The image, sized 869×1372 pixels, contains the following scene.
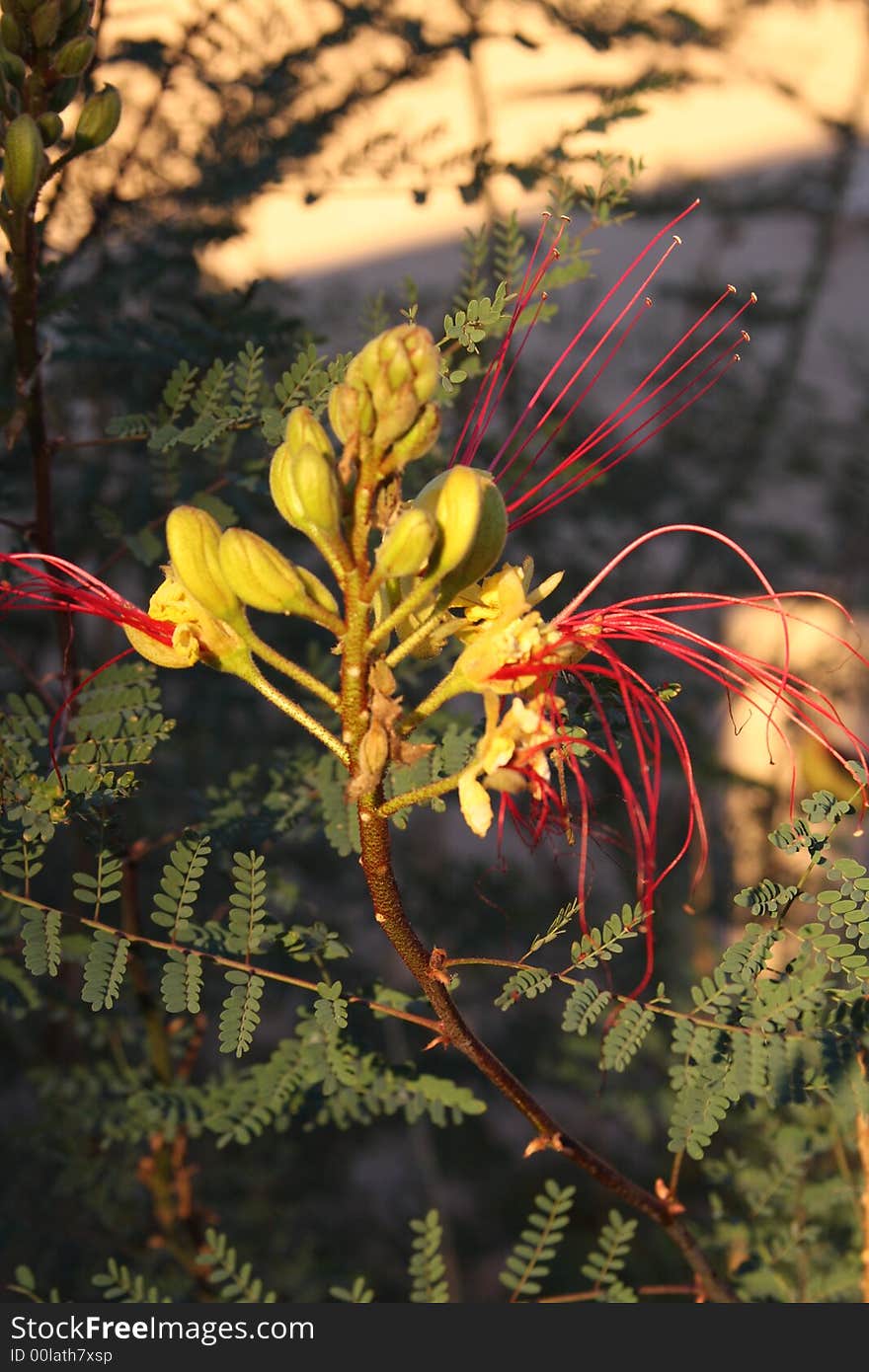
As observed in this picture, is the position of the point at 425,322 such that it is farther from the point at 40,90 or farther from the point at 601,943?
the point at 601,943

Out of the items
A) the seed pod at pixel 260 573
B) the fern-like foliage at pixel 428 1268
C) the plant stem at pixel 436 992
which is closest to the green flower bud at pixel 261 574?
the seed pod at pixel 260 573

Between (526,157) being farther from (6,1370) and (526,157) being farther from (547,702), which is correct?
(6,1370)

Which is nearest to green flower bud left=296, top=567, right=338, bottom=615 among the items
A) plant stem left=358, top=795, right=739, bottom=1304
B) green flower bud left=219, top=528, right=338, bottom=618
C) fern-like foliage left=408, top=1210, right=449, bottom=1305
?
green flower bud left=219, top=528, right=338, bottom=618

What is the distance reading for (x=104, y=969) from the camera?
0.77 metres

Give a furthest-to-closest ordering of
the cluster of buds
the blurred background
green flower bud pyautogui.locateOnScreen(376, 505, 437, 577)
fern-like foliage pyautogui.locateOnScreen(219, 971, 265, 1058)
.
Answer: the blurred background < the cluster of buds < fern-like foliage pyautogui.locateOnScreen(219, 971, 265, 1058) < green flower bud pyautogui.locateOnScreen(376, 505, 437, 577)

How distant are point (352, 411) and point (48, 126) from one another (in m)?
0.43

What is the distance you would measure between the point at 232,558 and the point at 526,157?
70 cm

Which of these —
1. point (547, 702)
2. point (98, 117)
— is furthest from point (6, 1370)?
point (98, 117)

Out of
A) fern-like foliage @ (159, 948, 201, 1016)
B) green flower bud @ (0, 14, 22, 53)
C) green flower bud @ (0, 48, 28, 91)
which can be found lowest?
fern-like foliage @ (159, 948, 201, 1016)

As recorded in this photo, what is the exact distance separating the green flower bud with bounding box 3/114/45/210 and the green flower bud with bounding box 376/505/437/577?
16.7 inches

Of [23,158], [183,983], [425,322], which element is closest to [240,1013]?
[183,983]

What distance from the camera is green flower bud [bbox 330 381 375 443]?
61 cm

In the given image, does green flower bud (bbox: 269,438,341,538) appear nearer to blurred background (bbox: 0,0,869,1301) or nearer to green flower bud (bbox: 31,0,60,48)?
blurred background (bbox: 0,0,869,1301)

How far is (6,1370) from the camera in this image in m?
0.88
